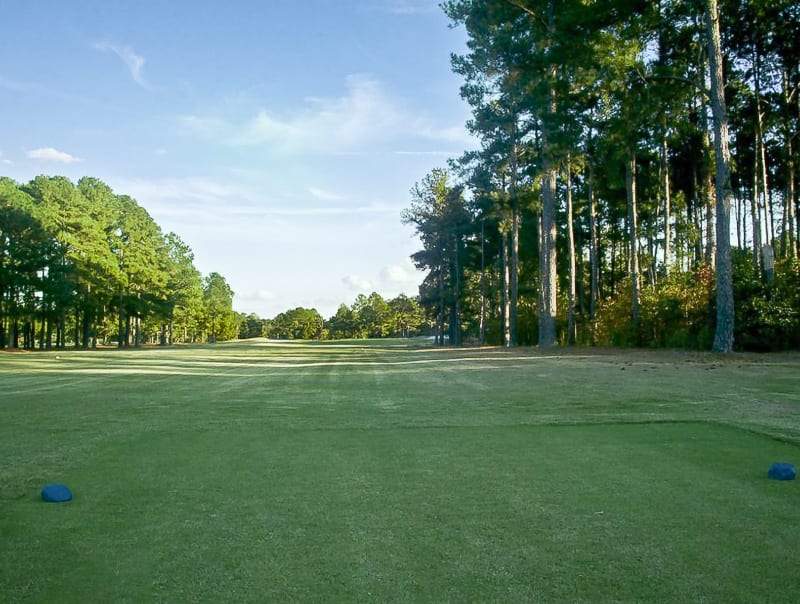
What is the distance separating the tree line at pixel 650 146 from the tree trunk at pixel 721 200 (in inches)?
1.5

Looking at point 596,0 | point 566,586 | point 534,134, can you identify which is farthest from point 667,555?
point 534,134

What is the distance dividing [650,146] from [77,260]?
42686 millimetres

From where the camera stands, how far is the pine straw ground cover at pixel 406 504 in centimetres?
314

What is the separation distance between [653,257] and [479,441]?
38036mm

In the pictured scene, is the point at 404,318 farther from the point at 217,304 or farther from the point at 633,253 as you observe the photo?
the point at 633,253

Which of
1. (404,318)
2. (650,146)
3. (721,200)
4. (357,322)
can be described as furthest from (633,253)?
(357,322)

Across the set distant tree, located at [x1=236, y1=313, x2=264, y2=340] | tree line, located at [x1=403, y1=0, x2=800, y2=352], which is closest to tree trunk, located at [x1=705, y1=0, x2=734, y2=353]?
tree line, located at [x1=403, y1=0, x2=800, y2=352]

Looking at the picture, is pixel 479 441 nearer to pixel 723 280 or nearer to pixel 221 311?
pixel 723 280

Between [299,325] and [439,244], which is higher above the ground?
[439,244]

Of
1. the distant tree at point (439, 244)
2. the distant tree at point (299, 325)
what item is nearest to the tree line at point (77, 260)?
the distant tree at point (439, 244)

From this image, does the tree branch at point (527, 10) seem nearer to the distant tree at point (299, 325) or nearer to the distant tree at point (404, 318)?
the distant tree at point (404, 318)

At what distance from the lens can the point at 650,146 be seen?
96.6ft

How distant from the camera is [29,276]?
46.4 m

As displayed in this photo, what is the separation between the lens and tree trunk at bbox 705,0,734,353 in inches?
725
